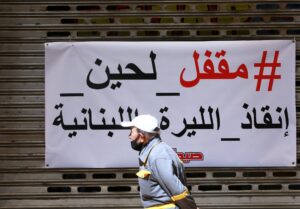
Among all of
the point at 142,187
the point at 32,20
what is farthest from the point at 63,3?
the point at 142,187

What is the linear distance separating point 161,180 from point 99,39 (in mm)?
2597

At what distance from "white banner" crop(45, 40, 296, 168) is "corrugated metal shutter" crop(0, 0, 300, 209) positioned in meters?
0.13

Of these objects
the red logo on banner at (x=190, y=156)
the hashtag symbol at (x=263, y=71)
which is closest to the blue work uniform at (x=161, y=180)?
the red logo on banner at (x=190, y=156)

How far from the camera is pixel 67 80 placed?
6.69 metres

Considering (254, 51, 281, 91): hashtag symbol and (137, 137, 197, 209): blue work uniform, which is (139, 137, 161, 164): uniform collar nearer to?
(137, 137, 197, 209): blue work uniform

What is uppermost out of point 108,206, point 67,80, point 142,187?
point 67,80

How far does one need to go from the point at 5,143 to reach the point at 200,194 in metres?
2.11

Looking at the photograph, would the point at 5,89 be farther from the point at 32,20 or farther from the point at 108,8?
the point at 108,8

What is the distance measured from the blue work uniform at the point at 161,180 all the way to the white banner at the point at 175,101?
1.89 m

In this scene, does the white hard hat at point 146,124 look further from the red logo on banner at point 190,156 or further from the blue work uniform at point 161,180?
the red logo on banner at point 190,156

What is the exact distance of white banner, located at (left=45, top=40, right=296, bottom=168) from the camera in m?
6.66

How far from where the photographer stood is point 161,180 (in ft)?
15.0

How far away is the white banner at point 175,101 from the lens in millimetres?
6664

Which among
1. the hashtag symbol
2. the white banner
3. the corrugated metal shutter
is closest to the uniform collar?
the white banner
